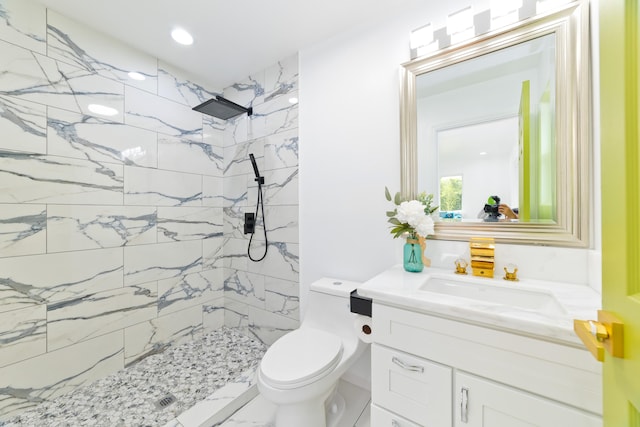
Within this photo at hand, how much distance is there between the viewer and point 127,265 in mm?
1840

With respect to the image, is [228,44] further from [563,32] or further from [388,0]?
[563,32]

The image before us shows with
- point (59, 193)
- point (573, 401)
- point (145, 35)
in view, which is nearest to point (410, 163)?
point (573, 401)

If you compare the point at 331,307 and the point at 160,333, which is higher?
the point at 331,307

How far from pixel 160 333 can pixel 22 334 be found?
29.6 inches

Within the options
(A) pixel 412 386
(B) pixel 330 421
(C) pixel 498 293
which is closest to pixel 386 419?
(A) pixel 412 386

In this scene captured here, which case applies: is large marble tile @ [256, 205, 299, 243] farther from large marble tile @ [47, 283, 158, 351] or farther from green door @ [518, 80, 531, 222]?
green door @ [518, 80, 531, 222]

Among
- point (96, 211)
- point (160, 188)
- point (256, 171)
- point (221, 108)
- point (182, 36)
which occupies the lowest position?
point (96, 211)

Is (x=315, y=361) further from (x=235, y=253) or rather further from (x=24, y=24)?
(x=24, y=24)

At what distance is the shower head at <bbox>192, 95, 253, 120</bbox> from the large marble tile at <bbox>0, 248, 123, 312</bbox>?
49.2 inches

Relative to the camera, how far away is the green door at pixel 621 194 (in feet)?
1.39

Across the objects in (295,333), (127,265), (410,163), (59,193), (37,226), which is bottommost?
(295,333)

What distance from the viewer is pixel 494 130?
1262mm

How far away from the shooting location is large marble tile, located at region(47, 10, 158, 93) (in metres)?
1.56

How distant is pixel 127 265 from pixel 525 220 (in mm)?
2475
